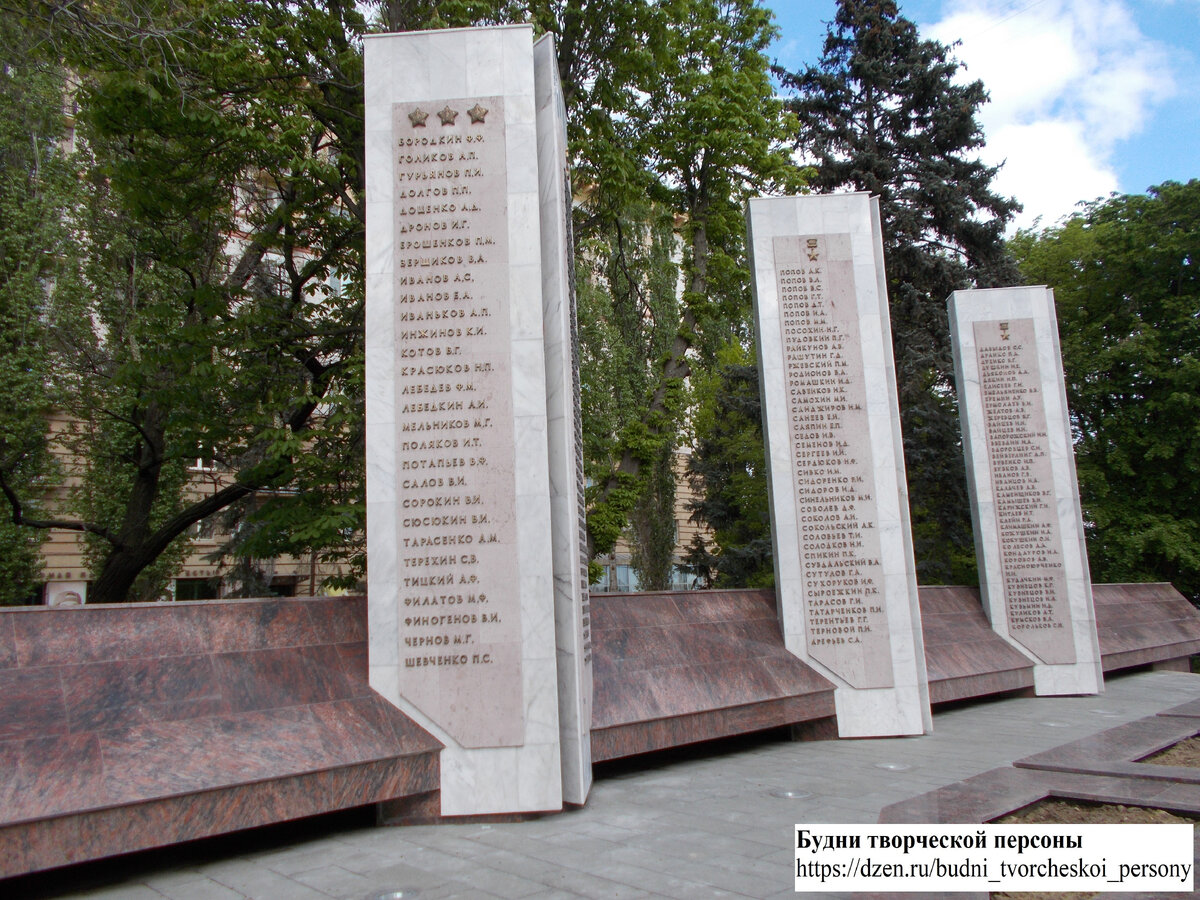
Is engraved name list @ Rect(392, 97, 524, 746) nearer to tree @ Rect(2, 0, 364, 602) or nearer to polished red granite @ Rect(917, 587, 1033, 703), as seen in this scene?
tree @ Rect(2, 0, 364, 602)

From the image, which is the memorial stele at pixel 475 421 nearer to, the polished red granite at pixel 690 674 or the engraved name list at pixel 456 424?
the engraved name list at pixel 456 424

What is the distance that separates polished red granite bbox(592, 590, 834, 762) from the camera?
22.9ft

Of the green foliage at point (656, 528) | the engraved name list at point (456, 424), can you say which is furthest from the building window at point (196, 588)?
the engraved name list at point (456, 424)

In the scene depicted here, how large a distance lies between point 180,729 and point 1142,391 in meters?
24.8

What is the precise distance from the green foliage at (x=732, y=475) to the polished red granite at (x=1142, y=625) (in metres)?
6.15

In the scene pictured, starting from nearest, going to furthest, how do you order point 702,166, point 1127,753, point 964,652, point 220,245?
point 1127,753, point 964,652, point 220,245, point 702,166

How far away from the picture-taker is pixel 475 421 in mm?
6184

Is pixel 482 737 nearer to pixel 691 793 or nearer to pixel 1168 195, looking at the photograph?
pixel 691 793

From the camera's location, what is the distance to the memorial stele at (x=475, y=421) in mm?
5832

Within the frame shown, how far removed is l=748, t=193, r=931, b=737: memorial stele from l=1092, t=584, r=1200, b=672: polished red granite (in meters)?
6.20

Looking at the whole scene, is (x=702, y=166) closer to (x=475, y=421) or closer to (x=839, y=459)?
(x=839, y=459)

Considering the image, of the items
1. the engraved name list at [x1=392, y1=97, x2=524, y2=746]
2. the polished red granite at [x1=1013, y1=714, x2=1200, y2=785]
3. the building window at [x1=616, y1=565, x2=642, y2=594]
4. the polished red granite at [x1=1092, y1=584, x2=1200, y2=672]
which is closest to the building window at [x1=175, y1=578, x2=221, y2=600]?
the building window at [x1=616, y1=565, x2=642, y2=594]

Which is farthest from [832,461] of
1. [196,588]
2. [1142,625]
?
[196,588]

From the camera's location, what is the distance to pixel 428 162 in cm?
654
